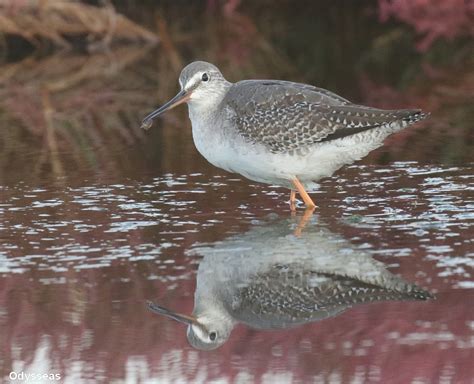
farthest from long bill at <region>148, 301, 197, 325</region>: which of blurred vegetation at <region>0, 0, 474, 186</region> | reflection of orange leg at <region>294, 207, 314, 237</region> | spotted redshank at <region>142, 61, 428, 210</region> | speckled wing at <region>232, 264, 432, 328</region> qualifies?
blurred vegetation at <region>0, 0, 474, 186</region>

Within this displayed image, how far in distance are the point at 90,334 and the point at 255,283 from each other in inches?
46.7

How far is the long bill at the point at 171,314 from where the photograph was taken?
674cm

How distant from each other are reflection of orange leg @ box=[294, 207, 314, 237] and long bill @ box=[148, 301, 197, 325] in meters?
1.79

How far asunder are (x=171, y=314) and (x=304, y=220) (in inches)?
91.3

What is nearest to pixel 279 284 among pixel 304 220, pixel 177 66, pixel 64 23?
pixel 304 220

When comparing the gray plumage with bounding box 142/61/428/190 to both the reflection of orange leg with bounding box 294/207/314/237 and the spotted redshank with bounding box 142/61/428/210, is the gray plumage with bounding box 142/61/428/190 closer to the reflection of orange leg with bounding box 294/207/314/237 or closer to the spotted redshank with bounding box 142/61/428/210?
the spotted redshank with bounding box 142/61/428/210

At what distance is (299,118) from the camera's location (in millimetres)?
9164

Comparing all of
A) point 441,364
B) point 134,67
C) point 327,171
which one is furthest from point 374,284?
point 134,67

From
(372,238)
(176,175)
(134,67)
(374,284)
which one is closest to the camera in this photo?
(374,284)

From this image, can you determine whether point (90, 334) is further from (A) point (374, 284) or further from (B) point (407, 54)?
(B) point (407, 54)

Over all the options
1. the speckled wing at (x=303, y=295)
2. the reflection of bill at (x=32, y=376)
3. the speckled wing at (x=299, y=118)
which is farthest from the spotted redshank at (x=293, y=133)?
the reflection of bill at (x=32, y=376)

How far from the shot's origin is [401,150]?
1145 centimetres

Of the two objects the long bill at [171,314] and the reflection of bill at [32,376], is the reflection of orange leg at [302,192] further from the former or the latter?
the reflection of bill at [32,376]

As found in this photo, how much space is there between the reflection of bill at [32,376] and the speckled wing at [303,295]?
1.16 metres
